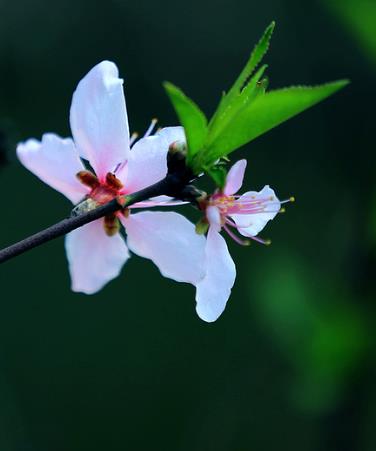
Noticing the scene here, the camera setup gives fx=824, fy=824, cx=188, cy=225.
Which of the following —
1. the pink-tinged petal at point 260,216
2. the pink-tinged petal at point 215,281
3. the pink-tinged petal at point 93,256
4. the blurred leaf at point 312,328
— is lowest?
the blurred leaf at point 312,328

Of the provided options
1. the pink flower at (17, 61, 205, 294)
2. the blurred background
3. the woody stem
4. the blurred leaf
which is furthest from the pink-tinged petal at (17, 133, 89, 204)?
the blurred background

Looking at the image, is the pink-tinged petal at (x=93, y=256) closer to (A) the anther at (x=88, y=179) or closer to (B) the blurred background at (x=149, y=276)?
(A) the anther at (x=88, y=179)

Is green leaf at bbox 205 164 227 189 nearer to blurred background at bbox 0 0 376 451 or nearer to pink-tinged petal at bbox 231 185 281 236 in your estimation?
pink-tinged petal at bbox 231 185 281 236

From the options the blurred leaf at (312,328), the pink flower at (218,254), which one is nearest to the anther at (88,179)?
the pink flower at (218,254)

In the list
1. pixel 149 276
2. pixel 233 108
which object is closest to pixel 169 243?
pixel 233 108

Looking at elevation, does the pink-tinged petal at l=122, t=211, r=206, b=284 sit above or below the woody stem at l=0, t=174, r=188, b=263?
below

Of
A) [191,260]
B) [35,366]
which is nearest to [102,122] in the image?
[191,260]
